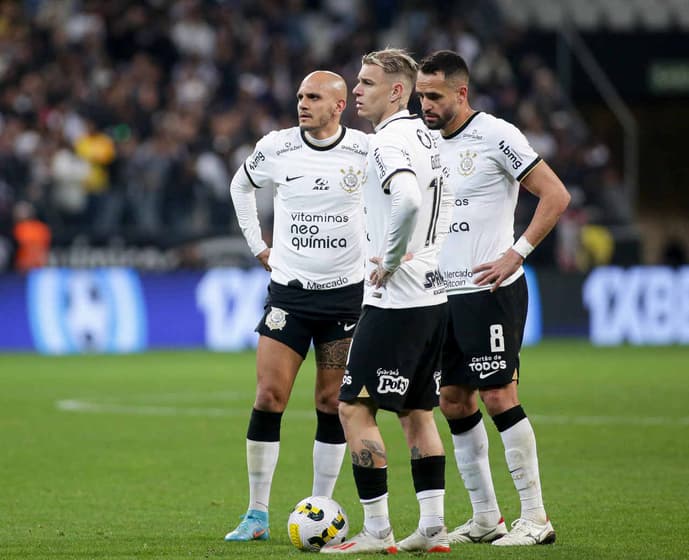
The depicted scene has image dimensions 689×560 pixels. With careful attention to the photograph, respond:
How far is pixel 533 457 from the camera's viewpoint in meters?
7.19

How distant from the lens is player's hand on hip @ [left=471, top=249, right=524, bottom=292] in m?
7.05

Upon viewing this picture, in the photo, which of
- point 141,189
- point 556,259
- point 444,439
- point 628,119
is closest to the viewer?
point 444,439

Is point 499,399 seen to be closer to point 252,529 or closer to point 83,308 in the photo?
point 252,529

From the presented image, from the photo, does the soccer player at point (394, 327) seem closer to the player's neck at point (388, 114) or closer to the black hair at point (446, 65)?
the player's neck at point (388, 114)

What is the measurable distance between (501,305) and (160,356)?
45.0 feet

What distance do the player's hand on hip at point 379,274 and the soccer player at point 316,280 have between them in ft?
3.24

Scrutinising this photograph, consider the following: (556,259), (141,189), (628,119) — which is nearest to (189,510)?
(141,189)

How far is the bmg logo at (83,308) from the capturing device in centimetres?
2047

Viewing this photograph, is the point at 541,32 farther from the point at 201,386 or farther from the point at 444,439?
the point at 444,439

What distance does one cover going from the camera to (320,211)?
7.66 metres

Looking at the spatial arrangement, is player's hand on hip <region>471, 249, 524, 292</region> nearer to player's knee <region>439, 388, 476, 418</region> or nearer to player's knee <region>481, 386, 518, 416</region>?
player's knee <region>481, 386, 518, 416</region>

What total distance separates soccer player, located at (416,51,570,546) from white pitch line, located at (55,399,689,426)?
215 inches

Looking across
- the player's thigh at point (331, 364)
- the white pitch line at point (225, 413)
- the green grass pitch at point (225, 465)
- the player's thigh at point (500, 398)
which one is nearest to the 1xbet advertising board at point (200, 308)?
the green grass pitch at point (225, 465)

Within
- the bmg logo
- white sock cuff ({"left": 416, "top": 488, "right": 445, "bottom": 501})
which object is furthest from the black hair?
the bmg logo
